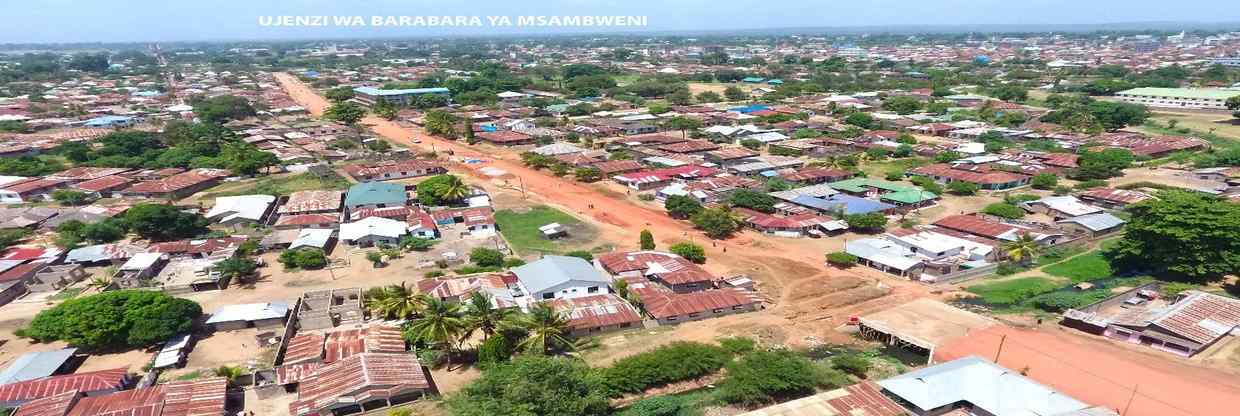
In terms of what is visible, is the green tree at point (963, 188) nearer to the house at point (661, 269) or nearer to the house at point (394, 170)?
the house at point (661, 269)

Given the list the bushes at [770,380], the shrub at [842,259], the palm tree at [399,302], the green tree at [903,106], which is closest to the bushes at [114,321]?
the palm tree at [399,302]

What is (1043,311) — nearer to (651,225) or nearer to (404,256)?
(651,225)

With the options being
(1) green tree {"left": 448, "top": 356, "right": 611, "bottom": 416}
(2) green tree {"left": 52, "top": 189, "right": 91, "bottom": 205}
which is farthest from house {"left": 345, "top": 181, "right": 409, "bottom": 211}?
(1) green tree {"left": 448, "top": 356, "right": 611, "bottom": 416}

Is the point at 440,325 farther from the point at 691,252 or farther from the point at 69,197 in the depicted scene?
the point at 69,197

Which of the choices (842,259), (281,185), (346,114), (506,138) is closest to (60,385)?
(281,185)

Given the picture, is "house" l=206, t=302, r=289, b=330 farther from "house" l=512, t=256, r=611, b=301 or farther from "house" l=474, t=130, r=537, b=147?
"house" l=474, t=130, r=537, b=147

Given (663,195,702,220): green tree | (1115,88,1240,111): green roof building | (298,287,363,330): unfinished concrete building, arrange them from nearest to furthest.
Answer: (298,287,363,330): unfinished concrete building, (663,195,702,220): green tree, (1115,88,1240,111): green roof building

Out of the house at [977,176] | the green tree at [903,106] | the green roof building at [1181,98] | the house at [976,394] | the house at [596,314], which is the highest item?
the green roof building at [1181,98]
